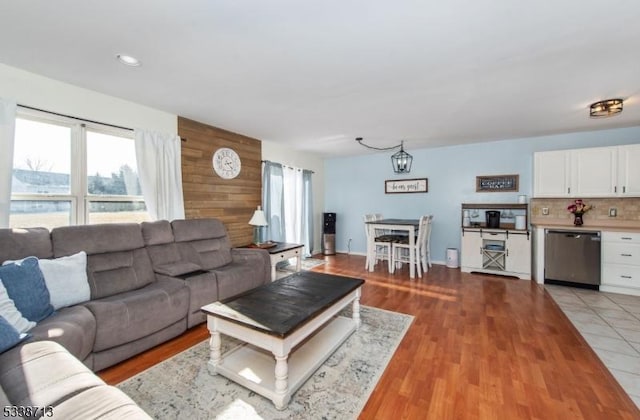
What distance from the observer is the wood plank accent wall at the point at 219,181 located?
141 inches

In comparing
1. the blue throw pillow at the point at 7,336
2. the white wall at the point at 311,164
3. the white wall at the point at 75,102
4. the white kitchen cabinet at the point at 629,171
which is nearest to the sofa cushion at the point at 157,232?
the white wall at the point at 75,102

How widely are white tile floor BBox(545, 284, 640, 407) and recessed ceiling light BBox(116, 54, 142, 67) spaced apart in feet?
13.5

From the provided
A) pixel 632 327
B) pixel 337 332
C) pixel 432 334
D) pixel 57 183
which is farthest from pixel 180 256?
pixel 632 327

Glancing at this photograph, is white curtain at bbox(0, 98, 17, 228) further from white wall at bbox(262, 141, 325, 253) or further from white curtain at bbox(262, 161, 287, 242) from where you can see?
white wall at bbox(262, 141, 325, 253)

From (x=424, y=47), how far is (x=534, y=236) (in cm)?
383

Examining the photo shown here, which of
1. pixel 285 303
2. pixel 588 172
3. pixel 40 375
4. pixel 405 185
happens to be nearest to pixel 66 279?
pixel 40 375

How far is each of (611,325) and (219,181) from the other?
15.8 feet

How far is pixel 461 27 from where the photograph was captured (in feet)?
5.56

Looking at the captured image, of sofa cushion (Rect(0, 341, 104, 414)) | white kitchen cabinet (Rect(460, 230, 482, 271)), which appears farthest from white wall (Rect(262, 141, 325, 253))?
sofa cushion (Rect(0, 341, 104, 414))

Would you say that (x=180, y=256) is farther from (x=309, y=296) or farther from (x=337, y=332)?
(x=337, y=332)

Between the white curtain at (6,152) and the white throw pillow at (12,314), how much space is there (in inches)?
37.9

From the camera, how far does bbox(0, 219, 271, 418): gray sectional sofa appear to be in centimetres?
127

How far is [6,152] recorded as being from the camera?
7.15 ft

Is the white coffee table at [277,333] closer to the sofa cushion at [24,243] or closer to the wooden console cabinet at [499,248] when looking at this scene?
the sofa cushion at [24,243]
